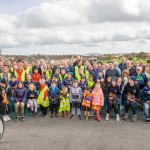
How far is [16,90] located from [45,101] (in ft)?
3.98

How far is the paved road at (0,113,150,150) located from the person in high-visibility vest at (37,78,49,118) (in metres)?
0.74

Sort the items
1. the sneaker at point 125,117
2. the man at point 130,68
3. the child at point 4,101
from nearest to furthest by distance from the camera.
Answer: the sneaker at point 125,117
the child at point 4,101
the man at point 130,68

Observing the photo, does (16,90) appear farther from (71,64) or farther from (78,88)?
(71,64)

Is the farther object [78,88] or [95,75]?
[95,75]

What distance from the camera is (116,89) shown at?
1364 cm

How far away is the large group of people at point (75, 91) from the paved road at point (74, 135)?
0.72 metres

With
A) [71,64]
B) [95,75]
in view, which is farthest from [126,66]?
[71,64]

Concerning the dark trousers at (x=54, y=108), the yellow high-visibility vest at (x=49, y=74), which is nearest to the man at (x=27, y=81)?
the yellow high-visibility vest at (x=49, y=74)

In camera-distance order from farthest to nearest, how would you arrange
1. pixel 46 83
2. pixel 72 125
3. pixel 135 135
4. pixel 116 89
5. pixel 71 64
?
pixel 71 64 < pixel 46 83 < pixel 116 89 < pixel 72 125 < pixel 135 135

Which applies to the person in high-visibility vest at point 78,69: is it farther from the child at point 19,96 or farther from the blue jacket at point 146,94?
the blue jacket at point 146,94

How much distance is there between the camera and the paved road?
933cm

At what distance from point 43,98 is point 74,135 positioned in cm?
373

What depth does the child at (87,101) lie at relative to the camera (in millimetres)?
13527

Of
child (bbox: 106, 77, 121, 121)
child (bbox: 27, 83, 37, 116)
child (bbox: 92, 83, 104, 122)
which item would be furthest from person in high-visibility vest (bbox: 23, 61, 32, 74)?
child (bbox: 106, 77, 121, 121)
